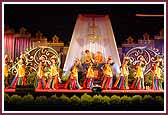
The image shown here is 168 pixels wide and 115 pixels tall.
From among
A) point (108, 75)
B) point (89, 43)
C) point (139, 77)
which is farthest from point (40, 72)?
point (139, 77)

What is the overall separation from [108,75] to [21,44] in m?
1.25

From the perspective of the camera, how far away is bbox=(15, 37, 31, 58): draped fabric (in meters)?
5.99

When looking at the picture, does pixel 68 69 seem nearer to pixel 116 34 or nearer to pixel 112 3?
pixel 116 34

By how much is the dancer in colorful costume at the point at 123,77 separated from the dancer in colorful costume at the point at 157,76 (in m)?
0.37

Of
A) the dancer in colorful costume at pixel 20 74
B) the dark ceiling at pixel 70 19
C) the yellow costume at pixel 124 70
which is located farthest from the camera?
the yellow costume at pixel 124 70

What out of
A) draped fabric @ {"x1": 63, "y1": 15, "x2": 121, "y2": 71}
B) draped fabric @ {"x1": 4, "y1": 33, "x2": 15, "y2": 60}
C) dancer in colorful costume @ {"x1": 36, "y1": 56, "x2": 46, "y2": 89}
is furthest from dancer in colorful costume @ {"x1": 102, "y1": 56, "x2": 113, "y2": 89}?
draped fabric @ {"x1": 4, "y1": 33, "x2": 15, "y2": 60}

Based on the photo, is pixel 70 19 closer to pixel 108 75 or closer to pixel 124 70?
pixel 108 75

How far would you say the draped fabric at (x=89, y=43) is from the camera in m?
6.05

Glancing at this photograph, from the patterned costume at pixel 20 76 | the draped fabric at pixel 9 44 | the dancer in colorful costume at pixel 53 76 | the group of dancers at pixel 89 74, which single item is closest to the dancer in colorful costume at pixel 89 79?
the group of dancers at pixel 89 74

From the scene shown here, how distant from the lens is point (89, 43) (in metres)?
6.05

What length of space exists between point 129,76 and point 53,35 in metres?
1.18

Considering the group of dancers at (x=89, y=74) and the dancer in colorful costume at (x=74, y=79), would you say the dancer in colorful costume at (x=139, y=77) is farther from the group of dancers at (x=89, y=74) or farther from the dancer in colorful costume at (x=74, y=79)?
the dancer in colorful costume at (x=74, y=79)

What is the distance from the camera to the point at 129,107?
19.6 feet

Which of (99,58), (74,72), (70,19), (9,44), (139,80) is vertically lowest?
(139,80)
